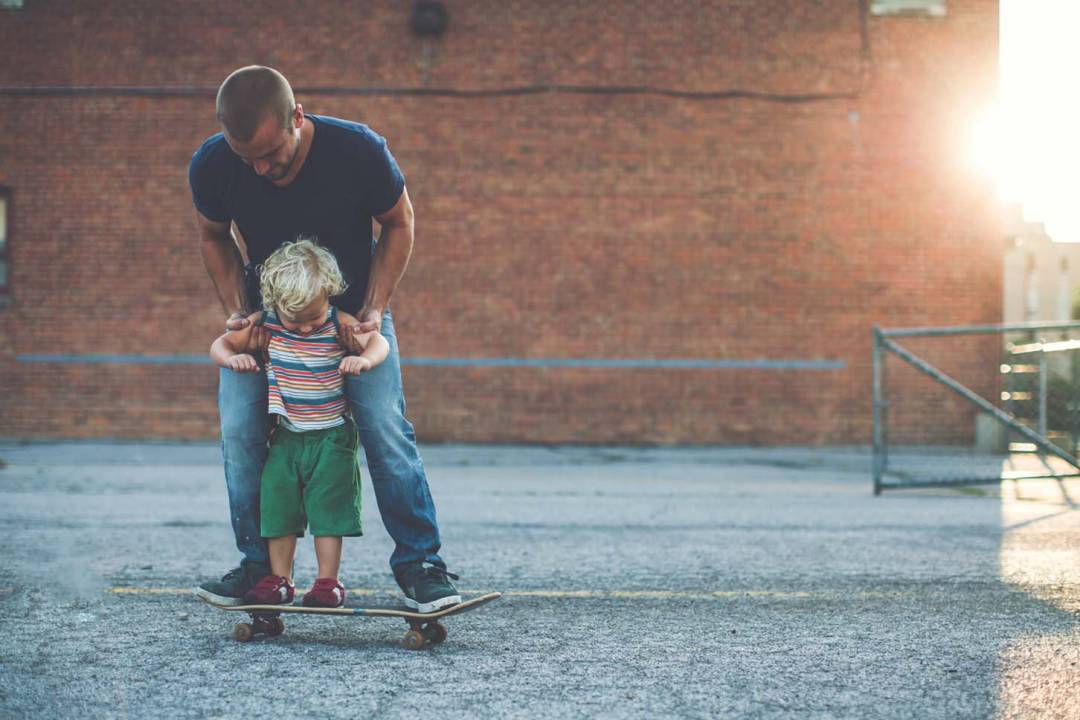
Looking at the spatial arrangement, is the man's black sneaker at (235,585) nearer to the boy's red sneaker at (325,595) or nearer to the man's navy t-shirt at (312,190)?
the boy's red sneaker at (325,595)

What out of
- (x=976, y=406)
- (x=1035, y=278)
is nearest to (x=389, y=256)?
(x=976, y=406)

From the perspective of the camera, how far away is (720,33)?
14.2m

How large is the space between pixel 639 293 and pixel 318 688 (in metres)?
11.6

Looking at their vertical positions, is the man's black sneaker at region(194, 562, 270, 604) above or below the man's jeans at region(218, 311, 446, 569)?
below

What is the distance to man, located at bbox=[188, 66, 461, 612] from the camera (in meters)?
3.56

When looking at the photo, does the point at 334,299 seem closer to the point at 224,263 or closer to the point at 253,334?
the point at 253,334

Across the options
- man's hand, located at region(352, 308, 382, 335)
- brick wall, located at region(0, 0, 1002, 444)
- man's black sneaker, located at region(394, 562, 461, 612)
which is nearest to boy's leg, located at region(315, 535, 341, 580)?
man's black sneaker, located at region(394, 562, 461, 612)

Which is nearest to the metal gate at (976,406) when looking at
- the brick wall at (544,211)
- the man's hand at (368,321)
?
the brick wall at (544,211)

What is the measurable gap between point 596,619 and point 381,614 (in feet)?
2.92

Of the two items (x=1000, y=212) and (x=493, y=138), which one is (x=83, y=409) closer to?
(x=493, y=138)

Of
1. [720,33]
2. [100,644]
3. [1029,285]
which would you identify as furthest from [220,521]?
[1029,285]

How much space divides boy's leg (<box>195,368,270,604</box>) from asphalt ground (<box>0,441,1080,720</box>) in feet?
0.58

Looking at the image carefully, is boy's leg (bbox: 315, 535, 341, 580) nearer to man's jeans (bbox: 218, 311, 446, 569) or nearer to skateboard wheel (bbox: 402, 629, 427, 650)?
man's jeans (bbox: 218, 311, 446, 569)

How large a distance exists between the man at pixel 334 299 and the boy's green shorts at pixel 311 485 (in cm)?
7
